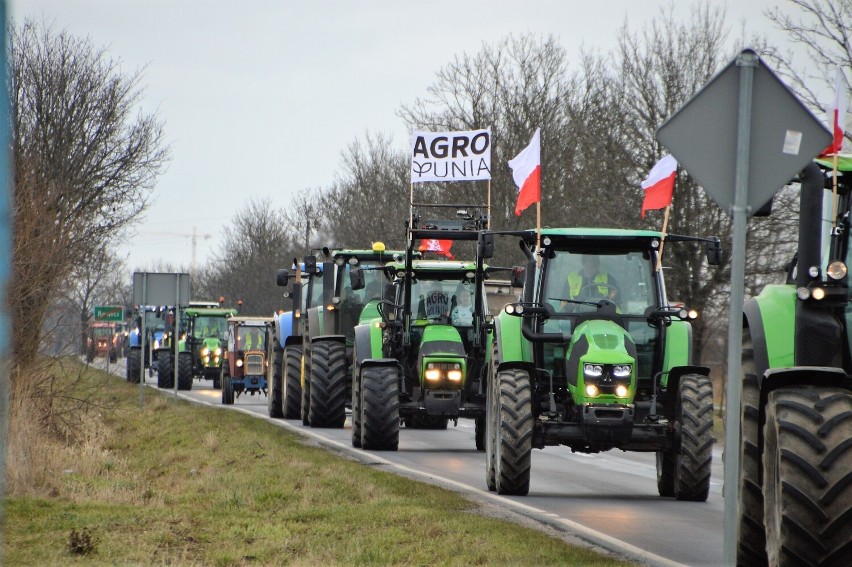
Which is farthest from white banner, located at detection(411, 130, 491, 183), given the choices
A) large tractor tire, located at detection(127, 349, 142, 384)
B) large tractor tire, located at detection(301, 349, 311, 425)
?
large tractor tire, located at detection(127, 349, 142, 384)

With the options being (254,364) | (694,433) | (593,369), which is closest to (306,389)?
(593,369)

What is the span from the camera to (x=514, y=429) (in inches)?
543

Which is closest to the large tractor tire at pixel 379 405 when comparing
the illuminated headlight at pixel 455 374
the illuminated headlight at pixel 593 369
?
the illuminated headlight at pixel 455 374

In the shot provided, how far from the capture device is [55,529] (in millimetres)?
11695

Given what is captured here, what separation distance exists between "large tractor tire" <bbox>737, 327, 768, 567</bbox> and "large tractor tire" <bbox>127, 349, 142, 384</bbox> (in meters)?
44.9

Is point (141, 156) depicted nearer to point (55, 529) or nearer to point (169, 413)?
point (169, 413)

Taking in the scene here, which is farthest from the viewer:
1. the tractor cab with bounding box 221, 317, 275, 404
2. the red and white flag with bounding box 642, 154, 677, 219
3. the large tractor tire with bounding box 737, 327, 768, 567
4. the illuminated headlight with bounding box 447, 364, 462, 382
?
the tractor cab with bounding box 221, 317, 275, 404

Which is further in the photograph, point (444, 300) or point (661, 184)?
point (444, 300)

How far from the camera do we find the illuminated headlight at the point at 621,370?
13.9 metres

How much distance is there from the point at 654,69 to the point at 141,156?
13.2 metres

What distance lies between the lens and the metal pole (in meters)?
6.94

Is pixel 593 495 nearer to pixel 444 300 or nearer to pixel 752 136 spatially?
pixel 444 300

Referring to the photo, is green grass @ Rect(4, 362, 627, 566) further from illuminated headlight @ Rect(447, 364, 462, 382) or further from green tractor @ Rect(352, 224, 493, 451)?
illuminated headlight @ Rect(447, 364, 462, 382)

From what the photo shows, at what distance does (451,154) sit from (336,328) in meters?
3.60
